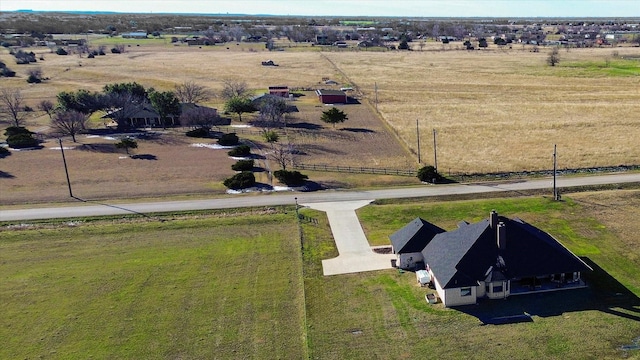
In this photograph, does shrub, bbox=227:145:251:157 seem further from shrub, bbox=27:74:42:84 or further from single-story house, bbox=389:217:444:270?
shrub, bbox=27:74:42:84

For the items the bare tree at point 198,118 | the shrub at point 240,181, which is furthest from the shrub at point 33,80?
the shrub at point 240,181

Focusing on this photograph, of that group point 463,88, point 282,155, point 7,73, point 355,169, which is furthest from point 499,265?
point 7,73

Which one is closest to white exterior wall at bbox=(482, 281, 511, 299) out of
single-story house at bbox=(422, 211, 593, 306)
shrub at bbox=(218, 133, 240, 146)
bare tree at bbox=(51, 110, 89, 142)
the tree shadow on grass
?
single-story house at bbox=(422, 211, 593, 306)

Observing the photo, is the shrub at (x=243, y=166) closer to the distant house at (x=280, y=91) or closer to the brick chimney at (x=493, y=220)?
the brick chimney at (x=493, y=220)

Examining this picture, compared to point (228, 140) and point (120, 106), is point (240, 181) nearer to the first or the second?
point (228, 140)

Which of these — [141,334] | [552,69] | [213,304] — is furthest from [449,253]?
[552,69]
